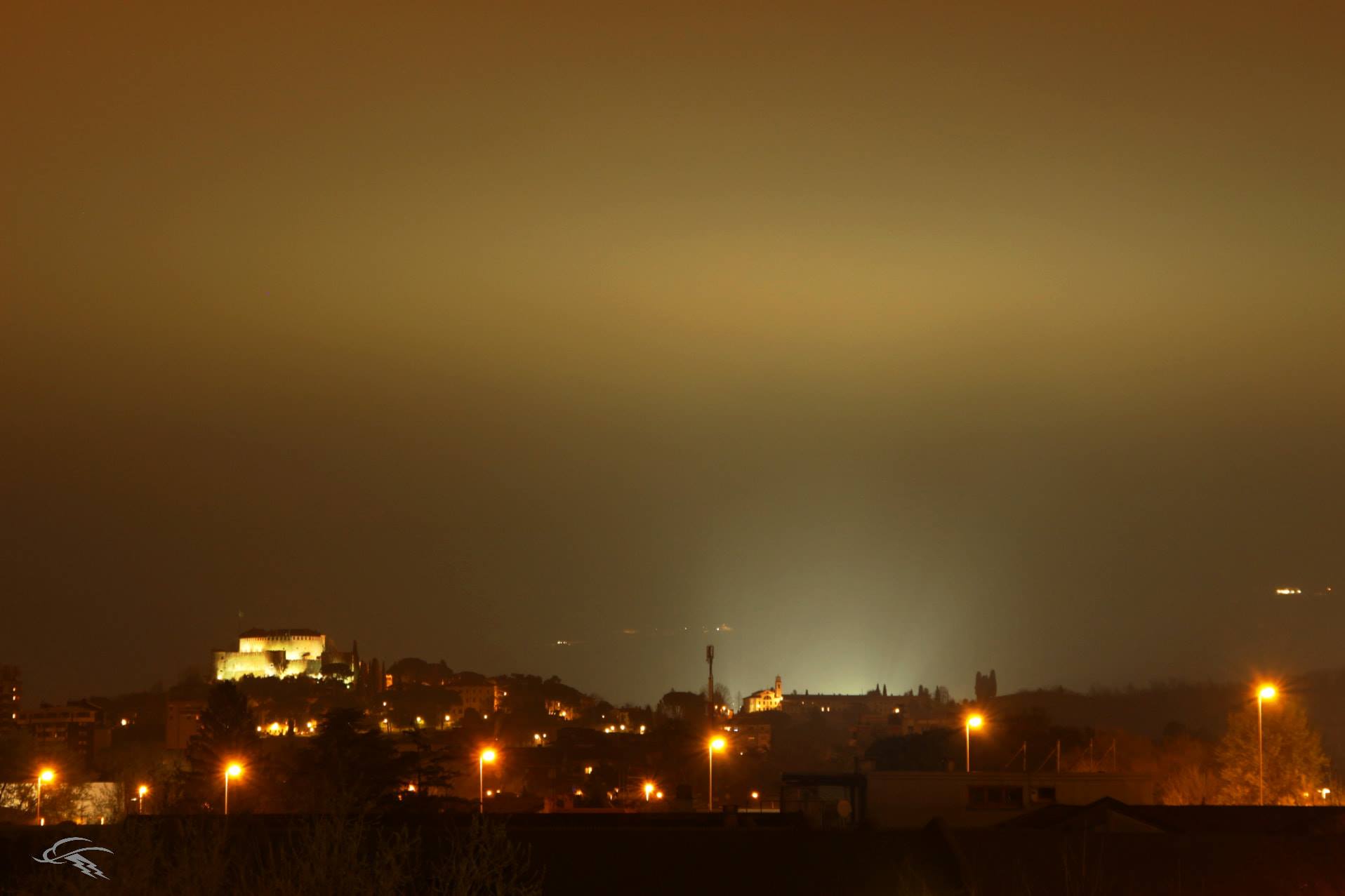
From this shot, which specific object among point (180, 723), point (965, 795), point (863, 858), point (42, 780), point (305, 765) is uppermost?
point (180, 723)

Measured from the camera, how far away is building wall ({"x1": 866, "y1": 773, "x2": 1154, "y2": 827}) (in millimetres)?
34750

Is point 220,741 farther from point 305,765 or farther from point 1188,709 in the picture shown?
point 1188,709

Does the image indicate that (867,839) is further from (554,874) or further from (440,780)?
(440,780)

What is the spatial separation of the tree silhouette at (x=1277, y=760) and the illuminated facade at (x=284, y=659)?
138 meters

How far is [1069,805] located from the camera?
30844 millimetres

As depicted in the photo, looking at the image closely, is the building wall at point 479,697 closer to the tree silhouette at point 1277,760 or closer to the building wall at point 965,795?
the tree silhouette at point 1277,760

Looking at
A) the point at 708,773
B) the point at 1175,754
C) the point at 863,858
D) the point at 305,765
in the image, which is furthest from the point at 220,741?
the point at 863,858

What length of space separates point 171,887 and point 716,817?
1778 centimetres

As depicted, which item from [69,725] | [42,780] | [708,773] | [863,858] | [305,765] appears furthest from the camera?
[69,725]

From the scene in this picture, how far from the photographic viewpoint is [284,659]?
181m

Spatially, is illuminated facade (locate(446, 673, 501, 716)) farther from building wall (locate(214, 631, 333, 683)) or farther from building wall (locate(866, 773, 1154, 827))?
building wall (locate(866, 773, 1154, 827))

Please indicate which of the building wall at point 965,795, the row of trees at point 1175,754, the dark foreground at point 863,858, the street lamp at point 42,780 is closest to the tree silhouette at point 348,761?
the street lamp at point 42,780

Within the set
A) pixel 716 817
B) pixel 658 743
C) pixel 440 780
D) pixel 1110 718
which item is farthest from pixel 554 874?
pixel 1110 718

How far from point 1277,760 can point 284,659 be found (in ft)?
487
